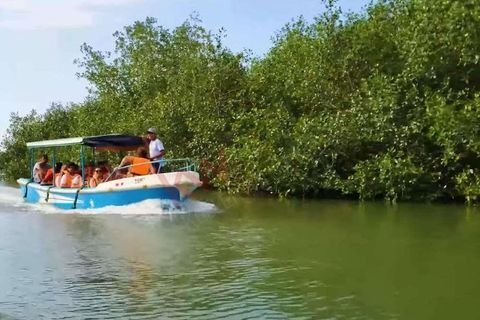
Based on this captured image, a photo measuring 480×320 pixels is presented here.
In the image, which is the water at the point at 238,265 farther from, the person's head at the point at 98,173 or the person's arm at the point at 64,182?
the person's arm at the point at 64,182

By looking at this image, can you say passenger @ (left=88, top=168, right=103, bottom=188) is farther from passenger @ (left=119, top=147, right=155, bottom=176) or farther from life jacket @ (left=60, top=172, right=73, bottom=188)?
passenger @ (left=119, top=147, right=155, bottom=176)

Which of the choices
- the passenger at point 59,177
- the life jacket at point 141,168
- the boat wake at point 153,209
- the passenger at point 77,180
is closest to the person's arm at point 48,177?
the passenger at point 59,177

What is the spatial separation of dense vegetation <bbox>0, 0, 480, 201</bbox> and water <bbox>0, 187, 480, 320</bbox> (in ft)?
10.2

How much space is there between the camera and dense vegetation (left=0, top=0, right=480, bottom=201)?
64.5 ft

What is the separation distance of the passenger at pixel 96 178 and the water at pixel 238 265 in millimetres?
2079

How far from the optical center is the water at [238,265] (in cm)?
793

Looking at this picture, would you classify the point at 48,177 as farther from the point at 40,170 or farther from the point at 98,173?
the point at 98,173

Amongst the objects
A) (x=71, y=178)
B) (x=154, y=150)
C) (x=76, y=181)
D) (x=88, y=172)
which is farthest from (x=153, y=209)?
(x=71, y=178)

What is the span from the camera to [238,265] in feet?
34.6

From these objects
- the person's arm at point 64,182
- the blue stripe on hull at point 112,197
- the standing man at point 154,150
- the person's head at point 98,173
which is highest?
the standing man at point 154,150

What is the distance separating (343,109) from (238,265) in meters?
13.7

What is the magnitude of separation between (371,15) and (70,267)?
624 inches

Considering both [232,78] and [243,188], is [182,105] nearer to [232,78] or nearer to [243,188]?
[232,78]

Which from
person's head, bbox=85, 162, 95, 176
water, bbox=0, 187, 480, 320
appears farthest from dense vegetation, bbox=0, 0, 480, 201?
person's head, bbox=85, 162, 95, 176
